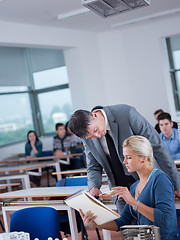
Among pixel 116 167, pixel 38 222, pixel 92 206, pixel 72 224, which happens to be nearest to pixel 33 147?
pixel 72 224

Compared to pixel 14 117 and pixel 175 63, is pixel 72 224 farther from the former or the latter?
pixel 175 63

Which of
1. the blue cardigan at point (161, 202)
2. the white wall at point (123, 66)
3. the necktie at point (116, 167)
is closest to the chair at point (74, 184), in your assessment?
the necktie at point (116, 167)

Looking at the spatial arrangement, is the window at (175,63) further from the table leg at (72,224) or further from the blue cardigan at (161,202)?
the blue cardigan at (161,202)

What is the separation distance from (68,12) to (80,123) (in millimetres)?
5160

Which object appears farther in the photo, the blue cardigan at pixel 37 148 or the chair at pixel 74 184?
the blue cardigan at pixel 37 148

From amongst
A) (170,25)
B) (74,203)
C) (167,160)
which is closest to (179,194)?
(167,160)

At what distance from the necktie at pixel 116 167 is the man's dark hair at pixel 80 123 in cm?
33

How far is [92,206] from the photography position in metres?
1.96

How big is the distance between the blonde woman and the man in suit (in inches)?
12.1

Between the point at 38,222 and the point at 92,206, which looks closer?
the point at 92,206

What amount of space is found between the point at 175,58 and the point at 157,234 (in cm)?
1009

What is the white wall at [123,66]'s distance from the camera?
28.9ft

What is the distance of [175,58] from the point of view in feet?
36.9

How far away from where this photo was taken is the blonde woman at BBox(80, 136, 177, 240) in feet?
6.50
